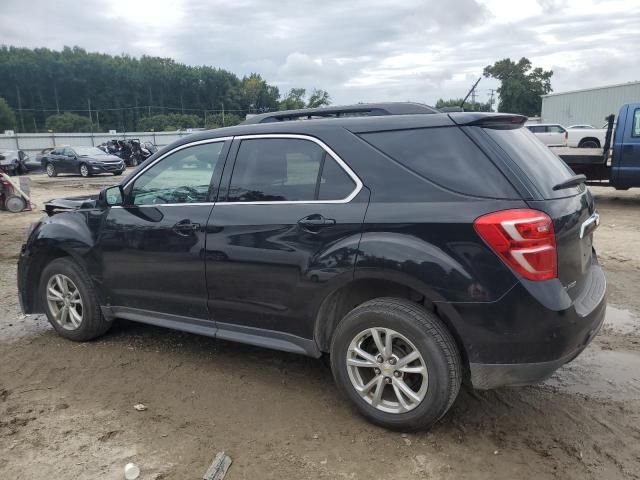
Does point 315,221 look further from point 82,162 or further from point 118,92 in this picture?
point 118,92

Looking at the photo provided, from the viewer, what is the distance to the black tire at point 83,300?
4.43 metres

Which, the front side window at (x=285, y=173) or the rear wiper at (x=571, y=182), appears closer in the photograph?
the rear wiper at (x=571, y=182)

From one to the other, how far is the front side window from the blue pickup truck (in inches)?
376

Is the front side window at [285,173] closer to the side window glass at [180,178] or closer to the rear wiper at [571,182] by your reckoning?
the side window glass at [180,178]

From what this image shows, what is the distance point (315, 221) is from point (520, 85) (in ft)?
283

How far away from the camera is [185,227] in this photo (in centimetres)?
377

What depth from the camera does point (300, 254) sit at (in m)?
3.26

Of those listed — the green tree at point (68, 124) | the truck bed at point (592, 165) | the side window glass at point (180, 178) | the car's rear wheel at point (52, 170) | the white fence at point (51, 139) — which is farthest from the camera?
the green tree at point (68, 124)

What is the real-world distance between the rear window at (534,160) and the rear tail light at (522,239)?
0.22m

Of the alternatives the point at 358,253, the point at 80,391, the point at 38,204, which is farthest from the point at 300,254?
the point at 38,204

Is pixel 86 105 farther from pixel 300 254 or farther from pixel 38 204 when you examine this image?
pixel 300 254

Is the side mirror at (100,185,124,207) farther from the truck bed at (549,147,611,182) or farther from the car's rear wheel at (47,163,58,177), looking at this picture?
the car's rear wheel at (47,163,58,177)

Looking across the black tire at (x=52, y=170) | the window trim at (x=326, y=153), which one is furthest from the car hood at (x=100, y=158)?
the window trim at (x=326, y=153)

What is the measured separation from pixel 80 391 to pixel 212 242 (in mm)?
1391
